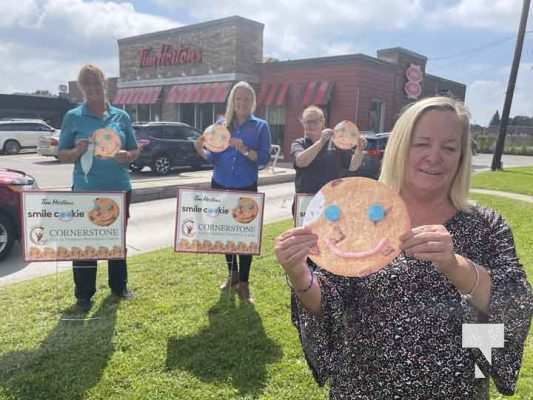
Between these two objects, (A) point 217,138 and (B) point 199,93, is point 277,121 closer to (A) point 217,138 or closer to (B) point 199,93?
(B) point 199,93

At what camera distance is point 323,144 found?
12.4 feet

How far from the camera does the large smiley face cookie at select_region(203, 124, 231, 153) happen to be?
3648 millimetres

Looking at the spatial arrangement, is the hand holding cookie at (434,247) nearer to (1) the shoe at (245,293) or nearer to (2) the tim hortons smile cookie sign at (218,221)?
(2) the tim hortons smile cookie sign at (218,221)

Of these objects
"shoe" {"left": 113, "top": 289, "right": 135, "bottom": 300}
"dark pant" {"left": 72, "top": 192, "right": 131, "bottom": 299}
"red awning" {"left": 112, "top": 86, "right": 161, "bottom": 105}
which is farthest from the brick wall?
"dark pant" {"left": 72, "top": 192, "right": 131, "bottom": 299}

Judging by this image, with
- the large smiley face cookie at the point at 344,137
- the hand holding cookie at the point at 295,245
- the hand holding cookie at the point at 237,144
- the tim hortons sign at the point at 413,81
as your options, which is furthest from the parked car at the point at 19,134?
the hand holding cookie at the point at 295,245

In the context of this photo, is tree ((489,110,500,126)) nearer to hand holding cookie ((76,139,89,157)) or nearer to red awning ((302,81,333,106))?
red awning ((302,81,333,106))

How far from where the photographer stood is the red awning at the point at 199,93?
20000 mm

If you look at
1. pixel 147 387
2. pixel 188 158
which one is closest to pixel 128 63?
pixel 188 158

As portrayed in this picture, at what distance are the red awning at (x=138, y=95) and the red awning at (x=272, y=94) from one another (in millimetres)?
6726

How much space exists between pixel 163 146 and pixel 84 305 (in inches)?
401

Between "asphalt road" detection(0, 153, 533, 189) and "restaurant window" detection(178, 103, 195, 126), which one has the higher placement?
"restaurant window" detection(178, 103, 195, 126)

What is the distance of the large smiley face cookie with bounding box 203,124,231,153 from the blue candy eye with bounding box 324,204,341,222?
244cm

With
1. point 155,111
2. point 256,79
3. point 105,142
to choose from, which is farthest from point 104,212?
point 155,111

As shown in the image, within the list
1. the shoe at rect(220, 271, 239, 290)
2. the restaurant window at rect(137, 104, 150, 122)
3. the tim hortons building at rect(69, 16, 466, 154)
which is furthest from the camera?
the restaurant window at rect(137, 104, 150, 122)
